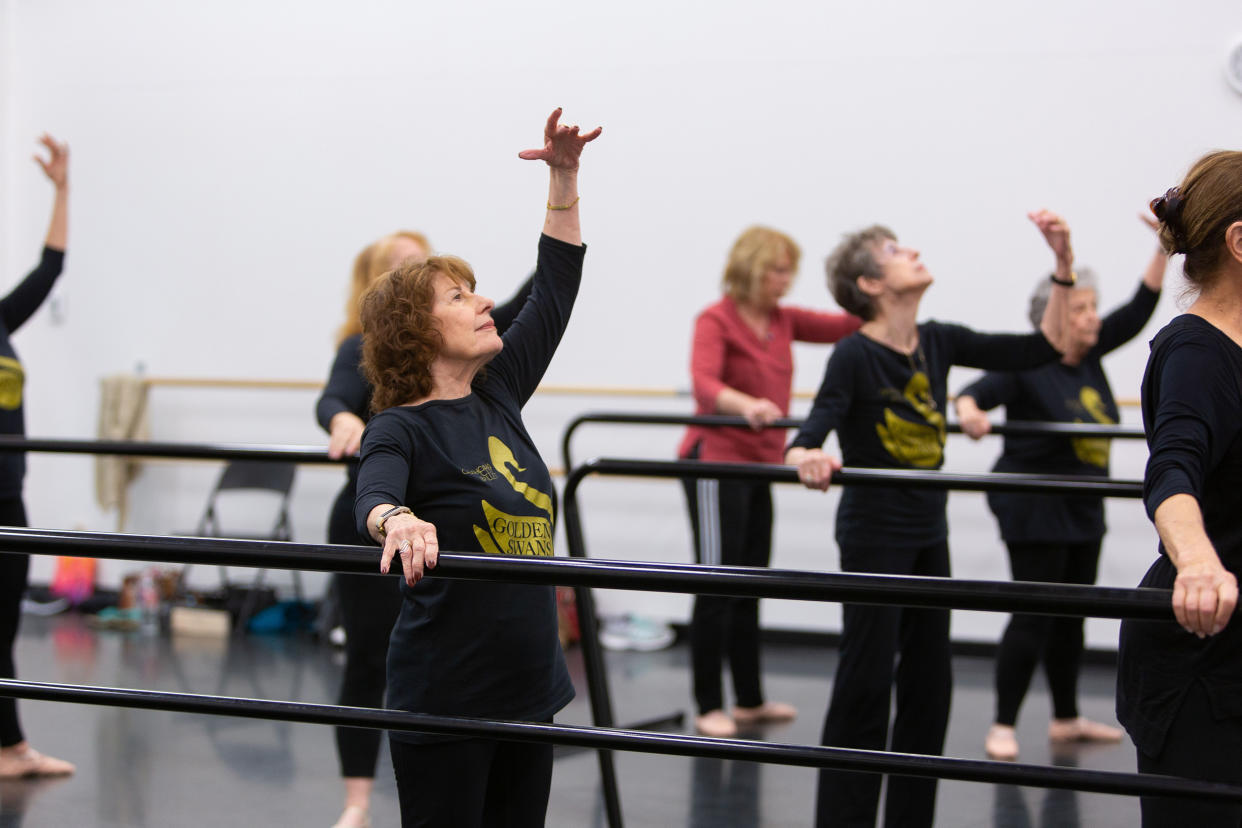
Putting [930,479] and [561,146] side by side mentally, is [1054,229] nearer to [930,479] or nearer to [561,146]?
[930,479]

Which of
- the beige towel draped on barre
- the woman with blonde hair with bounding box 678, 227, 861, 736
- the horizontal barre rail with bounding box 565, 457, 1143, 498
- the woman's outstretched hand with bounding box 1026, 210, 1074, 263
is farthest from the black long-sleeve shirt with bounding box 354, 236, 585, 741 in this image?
the beige towel draped on barre

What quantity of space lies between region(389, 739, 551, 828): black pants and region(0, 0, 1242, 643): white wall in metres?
3.30

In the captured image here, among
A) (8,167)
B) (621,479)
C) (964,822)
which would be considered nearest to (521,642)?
(964,822)

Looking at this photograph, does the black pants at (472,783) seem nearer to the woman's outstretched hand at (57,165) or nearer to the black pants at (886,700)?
the black pants at (886,700)

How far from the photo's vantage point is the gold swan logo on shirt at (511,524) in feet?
5.69

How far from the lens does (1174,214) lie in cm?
152

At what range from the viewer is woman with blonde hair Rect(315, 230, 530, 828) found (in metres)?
2.61

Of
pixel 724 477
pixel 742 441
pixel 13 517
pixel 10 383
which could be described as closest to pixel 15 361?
pixel 10 383

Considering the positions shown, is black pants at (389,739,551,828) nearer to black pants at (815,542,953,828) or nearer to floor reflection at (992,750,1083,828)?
black pants at (815,542,953,828)

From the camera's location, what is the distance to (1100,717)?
3.93 m

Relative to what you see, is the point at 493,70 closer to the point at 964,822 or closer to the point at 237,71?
the point at 237,71

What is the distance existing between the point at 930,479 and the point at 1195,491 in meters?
0.86

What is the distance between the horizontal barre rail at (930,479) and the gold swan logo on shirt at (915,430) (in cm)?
25

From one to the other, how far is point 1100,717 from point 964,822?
1.26m
